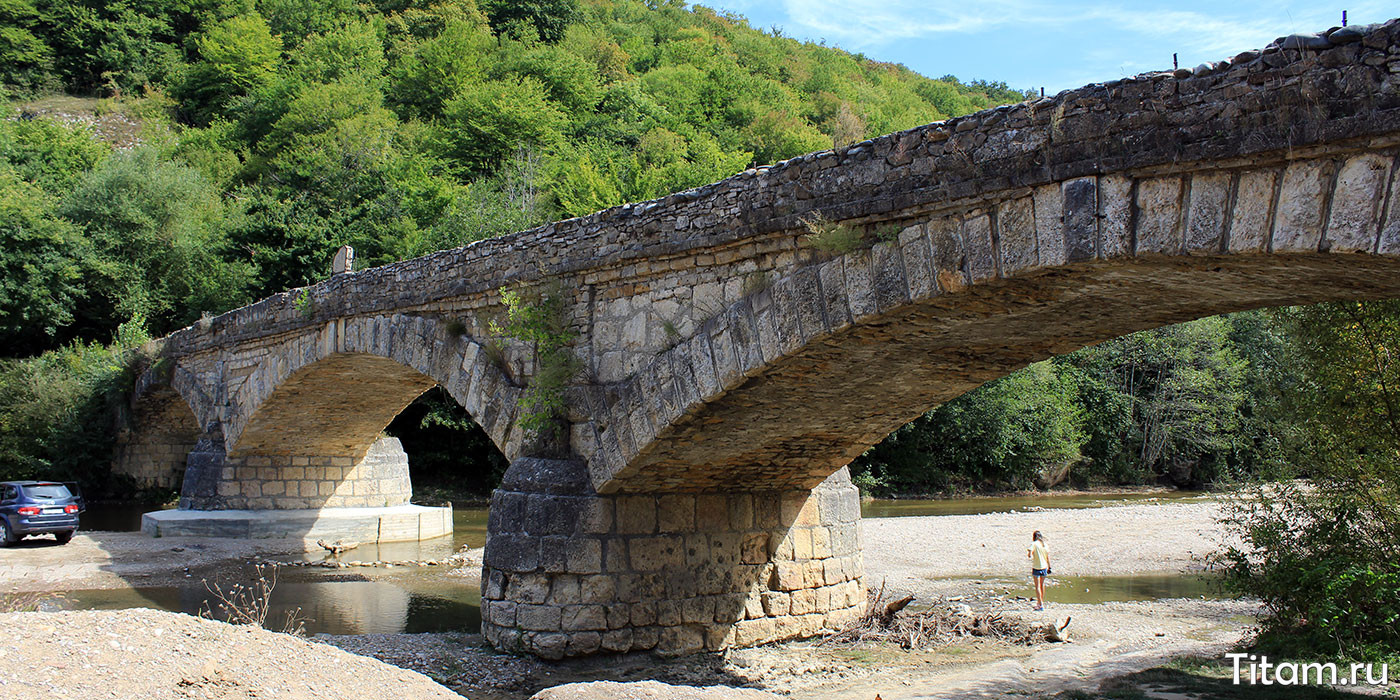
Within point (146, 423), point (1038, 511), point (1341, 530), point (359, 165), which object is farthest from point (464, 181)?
point (1341, 530)

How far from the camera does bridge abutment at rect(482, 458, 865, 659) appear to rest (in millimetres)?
8906

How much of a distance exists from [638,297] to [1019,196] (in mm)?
4062

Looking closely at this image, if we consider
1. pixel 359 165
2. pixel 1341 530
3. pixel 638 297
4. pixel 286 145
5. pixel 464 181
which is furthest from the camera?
pixel 286 145

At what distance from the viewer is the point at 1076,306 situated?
639cm

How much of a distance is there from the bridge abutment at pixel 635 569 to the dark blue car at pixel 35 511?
38.8ft

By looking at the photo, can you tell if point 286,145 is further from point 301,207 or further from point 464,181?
point 301,207

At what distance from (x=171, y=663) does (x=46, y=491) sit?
48.5ft

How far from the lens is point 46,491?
17125 mm

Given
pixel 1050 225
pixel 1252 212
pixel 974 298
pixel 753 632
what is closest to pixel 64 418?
pixel 753 632

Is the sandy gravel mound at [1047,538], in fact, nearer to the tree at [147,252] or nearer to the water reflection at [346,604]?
the water reflection at [346,604]

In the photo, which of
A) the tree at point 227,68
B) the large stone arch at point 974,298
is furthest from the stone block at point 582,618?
the tree at point 227,68

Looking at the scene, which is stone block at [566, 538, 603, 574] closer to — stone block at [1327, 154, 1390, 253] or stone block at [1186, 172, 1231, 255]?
stone block at [1186, 172, 1231, 255]

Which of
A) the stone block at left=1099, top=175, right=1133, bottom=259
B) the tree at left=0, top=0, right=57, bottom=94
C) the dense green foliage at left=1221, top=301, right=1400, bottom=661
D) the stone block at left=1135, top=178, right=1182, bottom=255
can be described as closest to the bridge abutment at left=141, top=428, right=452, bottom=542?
the dense green foliage at left=1221, top=301, right=1400, bottom=661

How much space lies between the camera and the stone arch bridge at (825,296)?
4.61 m
